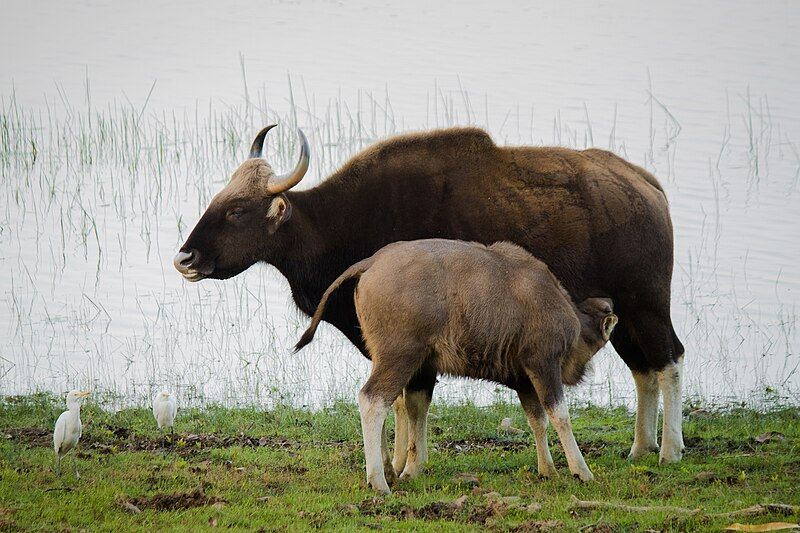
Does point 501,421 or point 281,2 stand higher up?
point 281,2

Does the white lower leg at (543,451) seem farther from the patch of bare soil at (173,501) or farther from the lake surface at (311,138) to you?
the patch of bare soil at (173,501)

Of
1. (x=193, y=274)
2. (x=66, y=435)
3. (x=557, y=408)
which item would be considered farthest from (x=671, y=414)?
(x=66, y=435)

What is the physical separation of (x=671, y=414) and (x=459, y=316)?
2058mm

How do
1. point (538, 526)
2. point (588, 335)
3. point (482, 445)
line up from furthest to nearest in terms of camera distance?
point (482, 445)
point (588, 335)
point (538, 526)

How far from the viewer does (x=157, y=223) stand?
15398 mm

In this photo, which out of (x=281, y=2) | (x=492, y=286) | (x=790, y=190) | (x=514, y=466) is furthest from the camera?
(x=281, y=2)

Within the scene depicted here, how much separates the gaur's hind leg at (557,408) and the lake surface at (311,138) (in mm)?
916

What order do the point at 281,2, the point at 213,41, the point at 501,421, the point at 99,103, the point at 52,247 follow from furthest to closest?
the point at 281,2 < the point at 213,41 < the point at 99,103 < the point at 52,247 < the point at 501,421

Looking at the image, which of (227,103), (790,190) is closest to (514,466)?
(790,190)

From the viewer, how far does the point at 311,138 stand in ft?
59.3

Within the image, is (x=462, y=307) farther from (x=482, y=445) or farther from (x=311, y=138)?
(x=311, y=138)

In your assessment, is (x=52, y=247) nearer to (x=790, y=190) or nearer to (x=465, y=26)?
(x=790, y=190)

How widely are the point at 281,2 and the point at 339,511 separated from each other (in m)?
22.3

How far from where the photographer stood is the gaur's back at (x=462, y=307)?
8195mm
